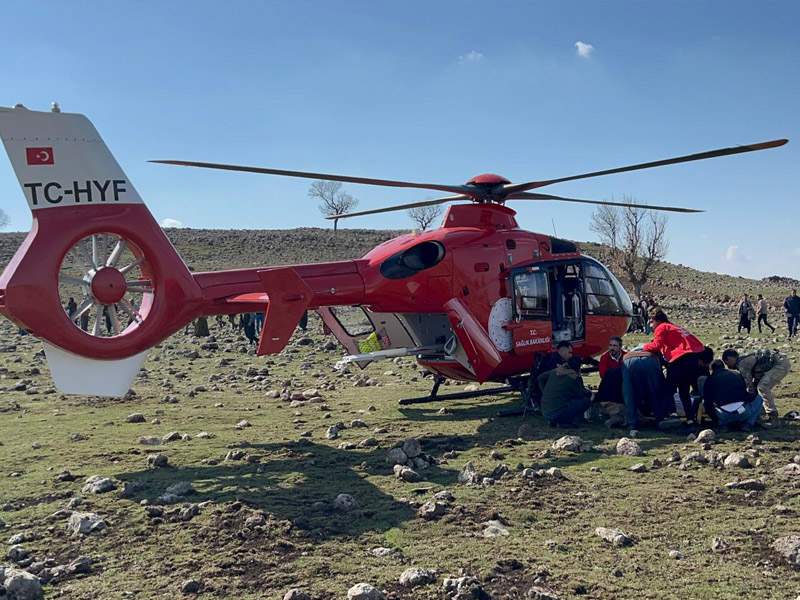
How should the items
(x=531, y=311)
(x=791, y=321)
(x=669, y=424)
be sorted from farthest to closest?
(x=791, y=321), (x=531, y=311), (x=669, y=424)

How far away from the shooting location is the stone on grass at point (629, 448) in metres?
8.17

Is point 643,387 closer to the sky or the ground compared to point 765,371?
closer to the ground

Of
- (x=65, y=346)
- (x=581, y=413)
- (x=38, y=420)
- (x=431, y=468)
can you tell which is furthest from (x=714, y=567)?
(x=38, y=420)

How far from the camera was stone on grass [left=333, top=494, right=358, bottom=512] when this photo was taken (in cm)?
653

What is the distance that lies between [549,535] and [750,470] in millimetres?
2863

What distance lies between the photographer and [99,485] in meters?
7.16

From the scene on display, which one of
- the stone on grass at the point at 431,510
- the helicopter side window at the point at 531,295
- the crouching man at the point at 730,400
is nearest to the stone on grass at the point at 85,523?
the stone on grass at the point at 431,510

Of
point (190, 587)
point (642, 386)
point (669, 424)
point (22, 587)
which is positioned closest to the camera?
point (22, 587)

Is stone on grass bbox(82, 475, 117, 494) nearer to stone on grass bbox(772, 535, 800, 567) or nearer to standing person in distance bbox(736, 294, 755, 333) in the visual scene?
stone on grass bbox(772, 535, 800, 567)

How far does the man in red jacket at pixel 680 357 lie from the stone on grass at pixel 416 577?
6284 mm

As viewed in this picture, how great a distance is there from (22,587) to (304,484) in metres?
3.14

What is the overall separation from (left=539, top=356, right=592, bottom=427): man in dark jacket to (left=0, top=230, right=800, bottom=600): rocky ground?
0.27 m

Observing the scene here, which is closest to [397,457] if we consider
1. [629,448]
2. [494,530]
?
[494,530]

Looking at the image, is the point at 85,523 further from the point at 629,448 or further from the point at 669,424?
the point at 669,424
